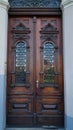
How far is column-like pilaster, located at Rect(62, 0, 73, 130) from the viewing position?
14.8 feet

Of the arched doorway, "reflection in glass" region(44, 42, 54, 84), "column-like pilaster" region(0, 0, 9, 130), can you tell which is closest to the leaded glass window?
the arched doorway

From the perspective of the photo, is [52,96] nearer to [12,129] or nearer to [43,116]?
[43,116]

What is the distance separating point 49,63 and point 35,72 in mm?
364

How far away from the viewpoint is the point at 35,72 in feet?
16.3

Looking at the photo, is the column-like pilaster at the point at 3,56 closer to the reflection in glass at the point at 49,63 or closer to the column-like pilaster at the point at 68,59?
the reflection in glass at the point at 49,63

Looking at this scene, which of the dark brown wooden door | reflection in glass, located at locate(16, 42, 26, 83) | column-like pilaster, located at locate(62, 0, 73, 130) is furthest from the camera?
reflection in glass, located at locate(16, 42, 26, 83)

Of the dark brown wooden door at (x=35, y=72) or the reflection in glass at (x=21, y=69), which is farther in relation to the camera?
the reflection in glass at (x=21, y=69)

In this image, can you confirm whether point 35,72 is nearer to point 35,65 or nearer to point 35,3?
→ point 35,65

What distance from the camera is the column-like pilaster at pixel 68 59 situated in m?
4.50

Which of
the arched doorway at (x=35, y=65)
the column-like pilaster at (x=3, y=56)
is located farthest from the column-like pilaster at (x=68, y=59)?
the column-like pilaster at (x=3, y=56)

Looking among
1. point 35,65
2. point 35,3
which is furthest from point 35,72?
point 35,3

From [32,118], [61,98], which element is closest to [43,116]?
[32,118]

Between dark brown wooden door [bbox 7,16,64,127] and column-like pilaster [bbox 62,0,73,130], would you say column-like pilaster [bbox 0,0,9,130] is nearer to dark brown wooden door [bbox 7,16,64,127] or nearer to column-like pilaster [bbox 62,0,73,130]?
dark brown wooden door [bbox 7,16,64,127]

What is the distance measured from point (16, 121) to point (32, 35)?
1891 millimetres
